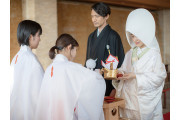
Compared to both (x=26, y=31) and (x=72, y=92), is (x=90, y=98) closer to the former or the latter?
(x=72, y=92)

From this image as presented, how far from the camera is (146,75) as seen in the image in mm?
2420

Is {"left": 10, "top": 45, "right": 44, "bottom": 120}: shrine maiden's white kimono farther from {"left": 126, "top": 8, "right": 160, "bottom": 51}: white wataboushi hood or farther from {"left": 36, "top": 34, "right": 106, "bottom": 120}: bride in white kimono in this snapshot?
{"left": 126, "top": 8, "right": 160, "bottom": 51}: white wataboushi hood

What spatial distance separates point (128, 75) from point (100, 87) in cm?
44

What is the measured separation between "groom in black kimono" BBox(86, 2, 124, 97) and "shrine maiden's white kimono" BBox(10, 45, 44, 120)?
0.94 metres


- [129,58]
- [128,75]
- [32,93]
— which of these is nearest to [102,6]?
[129,58]

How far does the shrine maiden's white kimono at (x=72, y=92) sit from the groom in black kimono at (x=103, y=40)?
88cm

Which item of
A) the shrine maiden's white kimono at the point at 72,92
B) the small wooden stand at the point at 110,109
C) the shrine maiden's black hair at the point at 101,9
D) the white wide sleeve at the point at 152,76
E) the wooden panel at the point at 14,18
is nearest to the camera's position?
the shrine maiden's white kimono at the point at 72,92

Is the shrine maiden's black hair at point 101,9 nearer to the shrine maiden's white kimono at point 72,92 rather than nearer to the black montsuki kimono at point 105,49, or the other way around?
the black montsuki kimono at point 105,49

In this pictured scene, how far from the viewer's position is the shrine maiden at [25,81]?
2406mm

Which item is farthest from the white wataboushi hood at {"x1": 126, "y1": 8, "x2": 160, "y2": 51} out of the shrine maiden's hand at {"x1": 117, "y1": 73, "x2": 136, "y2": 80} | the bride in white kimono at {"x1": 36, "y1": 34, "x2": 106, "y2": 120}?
the bride in white kimono at {"x1": 36, "y1": 34, "x2": 106, "y2": 120}

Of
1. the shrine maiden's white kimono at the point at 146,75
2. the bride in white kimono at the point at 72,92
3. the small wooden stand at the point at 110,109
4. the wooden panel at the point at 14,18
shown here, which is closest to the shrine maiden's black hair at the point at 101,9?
the shrine maiden's white kimono at the point at 146,75

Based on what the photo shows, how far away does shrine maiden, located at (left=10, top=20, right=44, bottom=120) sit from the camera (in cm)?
241

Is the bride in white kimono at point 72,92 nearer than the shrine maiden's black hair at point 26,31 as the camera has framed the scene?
Yes

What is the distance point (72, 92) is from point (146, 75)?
2.82 ft
